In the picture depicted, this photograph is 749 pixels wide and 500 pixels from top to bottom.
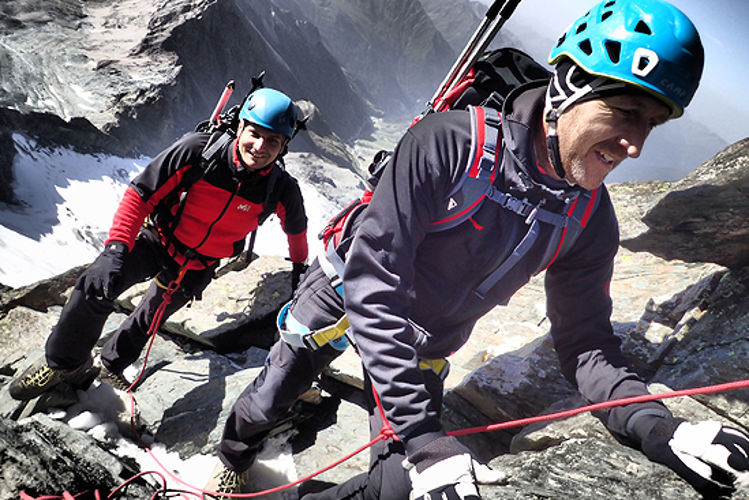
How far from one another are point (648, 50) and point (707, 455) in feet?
5.99

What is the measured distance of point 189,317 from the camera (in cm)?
566

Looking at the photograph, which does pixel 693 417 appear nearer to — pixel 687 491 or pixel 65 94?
pixel 687 491

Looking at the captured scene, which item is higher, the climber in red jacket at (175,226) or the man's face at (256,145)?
the man's face at (256,145)

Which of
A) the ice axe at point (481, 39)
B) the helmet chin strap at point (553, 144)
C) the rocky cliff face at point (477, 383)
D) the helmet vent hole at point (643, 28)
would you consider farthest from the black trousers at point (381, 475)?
the helmet vent hole at point (643, 28)

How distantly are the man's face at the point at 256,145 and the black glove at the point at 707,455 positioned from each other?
12.5 feet

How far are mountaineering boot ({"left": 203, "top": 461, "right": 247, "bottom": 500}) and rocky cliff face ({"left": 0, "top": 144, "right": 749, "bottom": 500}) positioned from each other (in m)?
0.36

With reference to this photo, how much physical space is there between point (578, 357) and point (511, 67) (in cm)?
188

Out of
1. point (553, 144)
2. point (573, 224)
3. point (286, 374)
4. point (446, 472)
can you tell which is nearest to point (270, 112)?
point (286, 374)

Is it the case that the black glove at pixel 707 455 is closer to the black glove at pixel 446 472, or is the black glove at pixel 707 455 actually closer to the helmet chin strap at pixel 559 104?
the black glove at pixel 446 472

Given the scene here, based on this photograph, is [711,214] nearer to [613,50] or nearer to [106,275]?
[613,50]

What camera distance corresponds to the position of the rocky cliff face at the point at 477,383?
2080 mm

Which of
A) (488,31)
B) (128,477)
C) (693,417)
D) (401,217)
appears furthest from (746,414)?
(128,477)

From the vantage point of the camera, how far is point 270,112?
13.0 feet

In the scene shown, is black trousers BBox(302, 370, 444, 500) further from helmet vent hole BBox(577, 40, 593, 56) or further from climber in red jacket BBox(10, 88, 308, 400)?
climber in red jacket BBox(10, 88, 308, 400)
